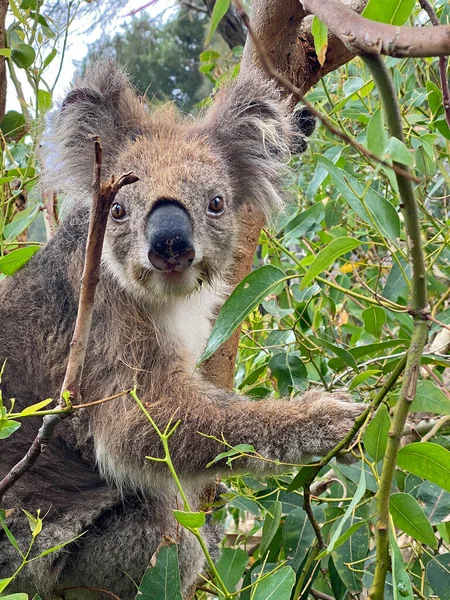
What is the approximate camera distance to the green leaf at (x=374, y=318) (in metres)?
2.00

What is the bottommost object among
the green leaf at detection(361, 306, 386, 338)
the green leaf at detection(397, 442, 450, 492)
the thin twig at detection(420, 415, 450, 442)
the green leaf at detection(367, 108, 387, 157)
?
the thin twig at detection(420, 415, 450, 442)

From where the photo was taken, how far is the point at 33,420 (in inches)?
98.6

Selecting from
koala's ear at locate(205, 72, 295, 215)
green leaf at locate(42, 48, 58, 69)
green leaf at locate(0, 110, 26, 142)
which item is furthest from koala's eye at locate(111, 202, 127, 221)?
green leaf at locate(0, 110, 26, 142)

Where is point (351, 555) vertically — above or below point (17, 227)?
below

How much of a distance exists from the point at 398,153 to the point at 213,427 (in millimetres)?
1391

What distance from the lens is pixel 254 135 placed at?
8.77ft

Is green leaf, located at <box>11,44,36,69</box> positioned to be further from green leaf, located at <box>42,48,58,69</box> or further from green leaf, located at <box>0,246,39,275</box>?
green leaf, located at <box>0,246,39,275</box>

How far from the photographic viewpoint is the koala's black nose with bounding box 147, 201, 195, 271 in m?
2.03

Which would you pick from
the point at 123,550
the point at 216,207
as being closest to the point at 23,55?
the point at 216,207

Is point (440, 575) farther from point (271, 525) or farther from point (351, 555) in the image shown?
point (271, 525)

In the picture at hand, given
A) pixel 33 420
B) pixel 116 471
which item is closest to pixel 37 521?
pixel 116 471

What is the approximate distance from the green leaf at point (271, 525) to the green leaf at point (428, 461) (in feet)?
1.47

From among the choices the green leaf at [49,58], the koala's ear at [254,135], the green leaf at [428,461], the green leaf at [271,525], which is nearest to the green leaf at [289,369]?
the green leaf at [271,525]

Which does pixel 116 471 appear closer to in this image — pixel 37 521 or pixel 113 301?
pixel 113 301
